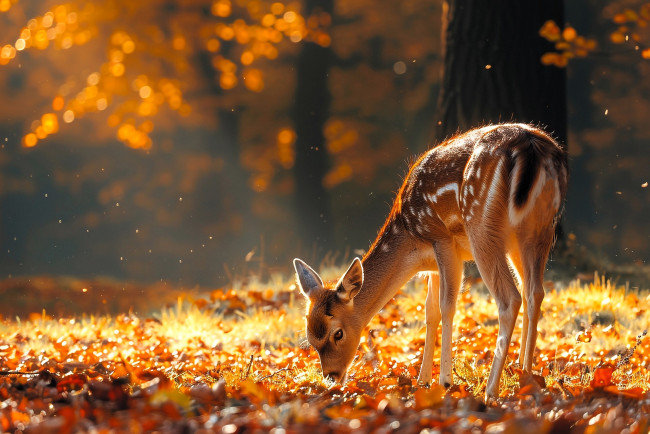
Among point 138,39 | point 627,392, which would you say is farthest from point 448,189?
point 138,39

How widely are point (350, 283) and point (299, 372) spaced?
2.78 feet

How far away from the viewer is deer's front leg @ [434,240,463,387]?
18.7ft

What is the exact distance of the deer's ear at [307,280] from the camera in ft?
19.7

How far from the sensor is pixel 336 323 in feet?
19.1

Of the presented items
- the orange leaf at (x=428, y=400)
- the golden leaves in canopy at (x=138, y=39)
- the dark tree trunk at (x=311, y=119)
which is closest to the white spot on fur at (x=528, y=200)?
the orange leaf at (x=428, y=400)

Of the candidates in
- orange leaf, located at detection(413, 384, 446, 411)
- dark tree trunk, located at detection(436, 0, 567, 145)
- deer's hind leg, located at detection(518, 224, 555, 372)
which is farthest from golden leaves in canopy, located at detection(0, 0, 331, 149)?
orange leaf, located at detection(413, 384, 446, 411)

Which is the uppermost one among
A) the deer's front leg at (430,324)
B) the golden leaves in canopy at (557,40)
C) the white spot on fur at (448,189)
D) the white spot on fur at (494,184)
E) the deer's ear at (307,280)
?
the golden leaves in canopy at (557,40)

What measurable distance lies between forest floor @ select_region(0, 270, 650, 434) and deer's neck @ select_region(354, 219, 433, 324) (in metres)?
0.57

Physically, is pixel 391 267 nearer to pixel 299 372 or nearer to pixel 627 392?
pixel 299 372

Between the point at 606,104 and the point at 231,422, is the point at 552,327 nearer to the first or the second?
the point at 231,422

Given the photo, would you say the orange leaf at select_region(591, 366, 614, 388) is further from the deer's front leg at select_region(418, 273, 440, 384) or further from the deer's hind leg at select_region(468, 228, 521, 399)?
the deer's front leg at select_region(418, 273, 440, 384)

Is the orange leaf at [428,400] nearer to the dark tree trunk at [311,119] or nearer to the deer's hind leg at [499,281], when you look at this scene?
the deer's hind leg at [499,281]

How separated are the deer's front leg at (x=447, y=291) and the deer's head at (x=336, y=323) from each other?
0.60 metres

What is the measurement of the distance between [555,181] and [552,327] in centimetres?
276
